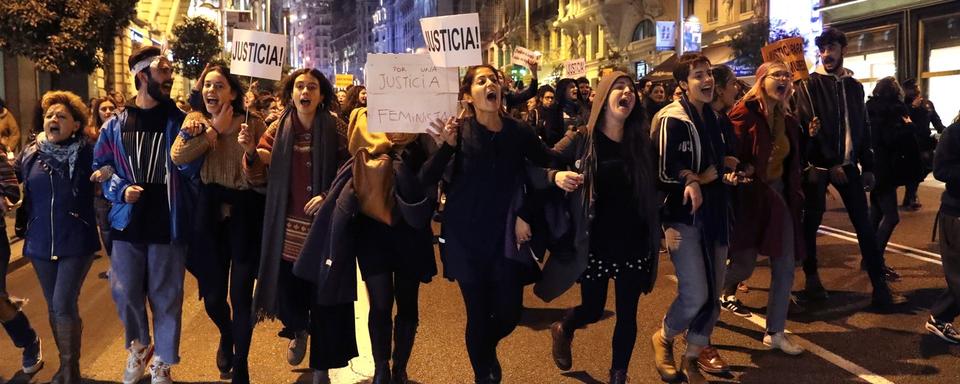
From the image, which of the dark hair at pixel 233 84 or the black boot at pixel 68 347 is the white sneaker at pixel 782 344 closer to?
the dark hair at pixel 233 84

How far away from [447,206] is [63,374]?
247cm

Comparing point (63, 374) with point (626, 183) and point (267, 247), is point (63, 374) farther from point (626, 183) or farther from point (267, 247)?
point (626, 183)

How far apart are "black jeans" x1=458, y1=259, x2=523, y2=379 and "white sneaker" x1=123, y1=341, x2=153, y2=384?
2013 millimetres

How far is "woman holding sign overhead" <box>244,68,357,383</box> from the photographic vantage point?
439 centimetres

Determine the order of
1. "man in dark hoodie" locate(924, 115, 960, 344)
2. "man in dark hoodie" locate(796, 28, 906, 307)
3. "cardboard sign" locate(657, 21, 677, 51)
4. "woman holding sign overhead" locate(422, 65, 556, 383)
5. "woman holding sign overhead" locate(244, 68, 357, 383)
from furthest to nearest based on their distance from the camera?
"cardboard sign" locate(657, 21, 677, 51), "man in dark hoodie" locate(796, 28, 906, 307), "man in dark hoodie" locate(924, 115, 960, 344), "woman holding sign overhead" locate(244, 68, 357, 383), "woman holding sign overhead" locate(422, 65, 556, 383)

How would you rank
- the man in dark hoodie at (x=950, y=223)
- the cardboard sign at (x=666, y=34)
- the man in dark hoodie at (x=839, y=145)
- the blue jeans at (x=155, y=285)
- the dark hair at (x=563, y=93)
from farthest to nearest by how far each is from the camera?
the cardboard sign at (x=666, y=34) → the dark hair at (x=563, y=93) → the man in dark hoodie at (x=839, y=145) → the man in dark hoodie at (x=950, y=223) → the blue jeans at (x=155, y=285)

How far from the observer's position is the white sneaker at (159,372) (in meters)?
4.71

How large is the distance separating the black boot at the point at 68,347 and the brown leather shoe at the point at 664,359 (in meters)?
3.38

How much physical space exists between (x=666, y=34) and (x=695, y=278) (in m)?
28.0

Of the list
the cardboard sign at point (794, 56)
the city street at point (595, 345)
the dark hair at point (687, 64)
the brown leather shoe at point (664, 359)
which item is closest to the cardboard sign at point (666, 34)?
the city street at point (595, 345)

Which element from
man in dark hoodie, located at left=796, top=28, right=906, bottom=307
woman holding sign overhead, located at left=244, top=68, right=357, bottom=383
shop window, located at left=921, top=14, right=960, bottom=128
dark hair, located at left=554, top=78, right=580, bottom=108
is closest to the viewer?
woman holding sign overhead, located at left=244, top=68, right=357, bottom=383

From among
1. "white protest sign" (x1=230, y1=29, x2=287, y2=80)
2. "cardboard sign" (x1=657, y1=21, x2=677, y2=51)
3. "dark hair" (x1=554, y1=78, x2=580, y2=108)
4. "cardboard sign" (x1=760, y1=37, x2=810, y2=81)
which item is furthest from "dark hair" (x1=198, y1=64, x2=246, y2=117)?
"cardboard sign" (x1=657, y1=21, x2=677, y2=51)

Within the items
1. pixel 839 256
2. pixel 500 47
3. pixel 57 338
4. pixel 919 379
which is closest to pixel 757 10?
pixel 839 256

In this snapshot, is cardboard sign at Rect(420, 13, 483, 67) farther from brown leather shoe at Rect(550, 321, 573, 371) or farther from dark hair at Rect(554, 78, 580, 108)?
dark hair at Rect(554, 78, 580, 108)
